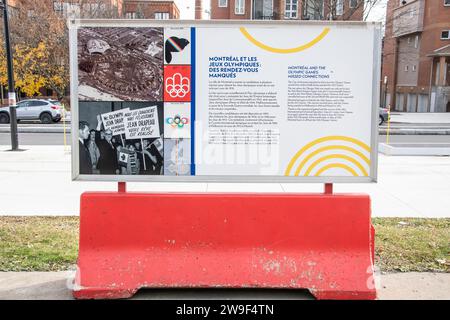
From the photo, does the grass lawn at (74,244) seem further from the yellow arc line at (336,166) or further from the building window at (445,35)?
the building window at (445,35)

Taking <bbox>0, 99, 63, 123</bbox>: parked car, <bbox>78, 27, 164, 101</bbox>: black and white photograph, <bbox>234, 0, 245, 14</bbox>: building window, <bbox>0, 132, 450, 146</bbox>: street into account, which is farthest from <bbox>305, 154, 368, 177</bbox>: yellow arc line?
<bbox>234, 0, 245, 14</bbox>: building window

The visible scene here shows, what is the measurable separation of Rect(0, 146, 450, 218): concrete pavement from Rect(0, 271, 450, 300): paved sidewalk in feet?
8.13

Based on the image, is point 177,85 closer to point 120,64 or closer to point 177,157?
point 120,64

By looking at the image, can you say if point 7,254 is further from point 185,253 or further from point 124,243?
point 185,253

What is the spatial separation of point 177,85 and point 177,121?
0.30m

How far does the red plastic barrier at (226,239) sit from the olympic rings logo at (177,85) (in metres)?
0.85

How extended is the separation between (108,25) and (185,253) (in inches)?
78.7

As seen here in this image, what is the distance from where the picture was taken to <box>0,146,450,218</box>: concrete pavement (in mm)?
7078

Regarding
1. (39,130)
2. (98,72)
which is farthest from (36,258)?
(39,130)

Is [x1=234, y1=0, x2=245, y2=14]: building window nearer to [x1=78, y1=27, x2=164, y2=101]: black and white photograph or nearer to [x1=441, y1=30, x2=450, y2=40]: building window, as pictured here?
[x1=441, y1=30, x2=450, y2=40]: building window

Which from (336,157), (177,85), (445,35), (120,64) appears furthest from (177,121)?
(445,35)

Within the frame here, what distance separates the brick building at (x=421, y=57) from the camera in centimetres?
4606

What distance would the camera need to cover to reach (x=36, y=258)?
4730 millimetres

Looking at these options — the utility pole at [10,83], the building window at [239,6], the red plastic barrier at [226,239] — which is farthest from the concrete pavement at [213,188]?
the building window at [239,6]
